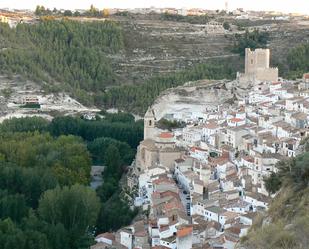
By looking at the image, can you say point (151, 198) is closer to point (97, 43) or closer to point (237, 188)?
point (237, 188)

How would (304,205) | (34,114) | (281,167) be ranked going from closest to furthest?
(304,205), (281,167), (34,114)

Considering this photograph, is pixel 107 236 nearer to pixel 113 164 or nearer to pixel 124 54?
pixel 113 164

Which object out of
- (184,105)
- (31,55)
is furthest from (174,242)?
(31,55)

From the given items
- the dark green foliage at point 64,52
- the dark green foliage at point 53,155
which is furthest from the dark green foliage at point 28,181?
the dark green foliage at point 64,52

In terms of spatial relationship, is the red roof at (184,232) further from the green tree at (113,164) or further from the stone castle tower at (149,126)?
the green tree at (113,164)

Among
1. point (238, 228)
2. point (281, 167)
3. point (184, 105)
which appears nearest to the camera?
point (281, 167)

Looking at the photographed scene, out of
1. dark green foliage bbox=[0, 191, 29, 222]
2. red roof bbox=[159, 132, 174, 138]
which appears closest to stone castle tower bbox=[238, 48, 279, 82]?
red roof bbox=[159, 132, 174, 138]
